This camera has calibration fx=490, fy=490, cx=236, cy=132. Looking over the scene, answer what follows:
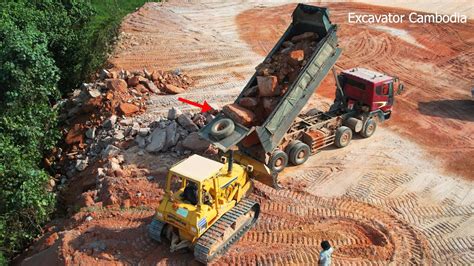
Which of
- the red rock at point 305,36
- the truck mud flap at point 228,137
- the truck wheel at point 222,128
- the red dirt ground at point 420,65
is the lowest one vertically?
the red dirt ground at point 420,65

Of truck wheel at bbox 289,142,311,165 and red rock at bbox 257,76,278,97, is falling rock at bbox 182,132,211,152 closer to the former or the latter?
red rock at bbox 257,76,278,97

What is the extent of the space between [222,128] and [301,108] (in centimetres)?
259

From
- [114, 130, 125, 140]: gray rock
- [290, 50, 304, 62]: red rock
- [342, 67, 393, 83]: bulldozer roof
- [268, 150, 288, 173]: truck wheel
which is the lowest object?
[268, 150, 288, 173]: truck wheel

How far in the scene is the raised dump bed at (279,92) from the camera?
13.4m

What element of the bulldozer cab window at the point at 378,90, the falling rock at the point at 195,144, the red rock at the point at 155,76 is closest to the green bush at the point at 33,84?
the red rock at the point at 155,76

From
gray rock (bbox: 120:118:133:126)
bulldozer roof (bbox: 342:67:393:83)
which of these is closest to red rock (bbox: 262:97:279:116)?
bulldozer roof (bbox: 342:67:393:83)

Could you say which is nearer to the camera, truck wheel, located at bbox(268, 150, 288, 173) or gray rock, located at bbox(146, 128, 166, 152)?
truck wheel, located at bbox(268, 150, 288, 173)

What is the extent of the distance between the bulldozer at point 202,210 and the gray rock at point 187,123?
4230 millimetres

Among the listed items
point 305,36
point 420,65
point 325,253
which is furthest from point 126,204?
point 420,65

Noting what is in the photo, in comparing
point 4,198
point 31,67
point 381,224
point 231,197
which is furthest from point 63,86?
A: point 381,224

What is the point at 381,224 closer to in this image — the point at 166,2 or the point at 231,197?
the point at 231,197

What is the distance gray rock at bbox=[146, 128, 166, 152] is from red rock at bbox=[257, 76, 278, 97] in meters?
3.52

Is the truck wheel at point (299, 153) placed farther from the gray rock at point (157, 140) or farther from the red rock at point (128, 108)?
the red rock at point (128, 108)

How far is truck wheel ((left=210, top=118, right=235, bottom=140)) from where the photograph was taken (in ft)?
42.4
